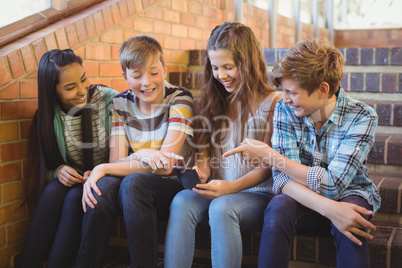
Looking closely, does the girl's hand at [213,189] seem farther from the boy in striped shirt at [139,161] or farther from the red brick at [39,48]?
the red brick at [39,48]

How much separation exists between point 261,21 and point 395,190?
2891 millimetres

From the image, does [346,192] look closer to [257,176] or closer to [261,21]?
[257,176]

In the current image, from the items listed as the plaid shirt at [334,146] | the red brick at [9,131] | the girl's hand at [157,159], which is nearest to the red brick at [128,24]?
the red brick at [9,131]

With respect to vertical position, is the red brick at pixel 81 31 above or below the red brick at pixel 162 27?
below

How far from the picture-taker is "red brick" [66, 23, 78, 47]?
2.29 m

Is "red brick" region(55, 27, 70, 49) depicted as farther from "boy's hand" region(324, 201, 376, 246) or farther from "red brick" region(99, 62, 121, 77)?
"boy's hand" region(324, 201, 376, 246)

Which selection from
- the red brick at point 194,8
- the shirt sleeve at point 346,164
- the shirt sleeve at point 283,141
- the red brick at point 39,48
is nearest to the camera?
the shirt sleeve at point 346,164

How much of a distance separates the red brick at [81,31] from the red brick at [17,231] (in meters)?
0.98

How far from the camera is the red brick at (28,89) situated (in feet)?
6.75

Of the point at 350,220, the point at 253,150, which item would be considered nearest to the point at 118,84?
the point at 253,150

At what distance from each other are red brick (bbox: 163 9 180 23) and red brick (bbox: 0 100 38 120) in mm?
1275

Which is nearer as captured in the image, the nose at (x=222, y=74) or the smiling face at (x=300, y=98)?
the smiling face at (x=300, y=98)

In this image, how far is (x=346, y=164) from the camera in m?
1.60

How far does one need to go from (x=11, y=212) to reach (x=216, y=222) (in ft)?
3.37
